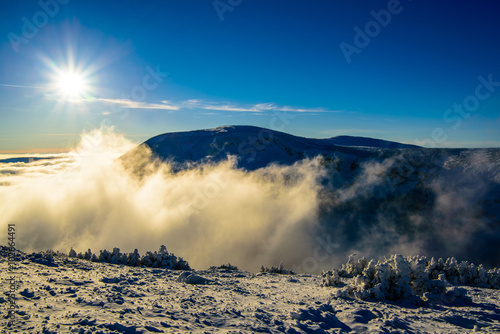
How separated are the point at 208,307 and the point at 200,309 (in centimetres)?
27

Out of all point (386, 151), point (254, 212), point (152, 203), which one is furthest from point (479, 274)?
point (152, 203)

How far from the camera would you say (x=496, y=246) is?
26844 millimetres

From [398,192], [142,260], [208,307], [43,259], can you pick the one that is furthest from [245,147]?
[208,307]

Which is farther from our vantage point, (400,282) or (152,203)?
(152,203)

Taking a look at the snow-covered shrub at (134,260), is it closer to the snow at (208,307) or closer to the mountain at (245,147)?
the snow at (208,307)

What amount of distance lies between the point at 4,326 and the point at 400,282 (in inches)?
397

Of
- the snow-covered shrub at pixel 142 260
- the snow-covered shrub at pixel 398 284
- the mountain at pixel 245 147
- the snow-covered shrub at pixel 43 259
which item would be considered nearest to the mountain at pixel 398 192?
the mountain at pixel 245 147

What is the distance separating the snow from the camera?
19.7 ft

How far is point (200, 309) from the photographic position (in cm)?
738

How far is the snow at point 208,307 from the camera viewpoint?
6008 millimetres

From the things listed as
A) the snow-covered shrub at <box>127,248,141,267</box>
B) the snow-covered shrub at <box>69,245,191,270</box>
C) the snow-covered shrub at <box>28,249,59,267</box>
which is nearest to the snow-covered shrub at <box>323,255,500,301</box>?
the snow-covered shrub at <box>69,245,191,270</box>

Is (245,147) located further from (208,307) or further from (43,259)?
(208,307)

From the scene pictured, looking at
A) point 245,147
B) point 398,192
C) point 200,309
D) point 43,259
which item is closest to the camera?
point 200,309

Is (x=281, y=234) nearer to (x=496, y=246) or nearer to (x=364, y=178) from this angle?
(x=364, y=178)
